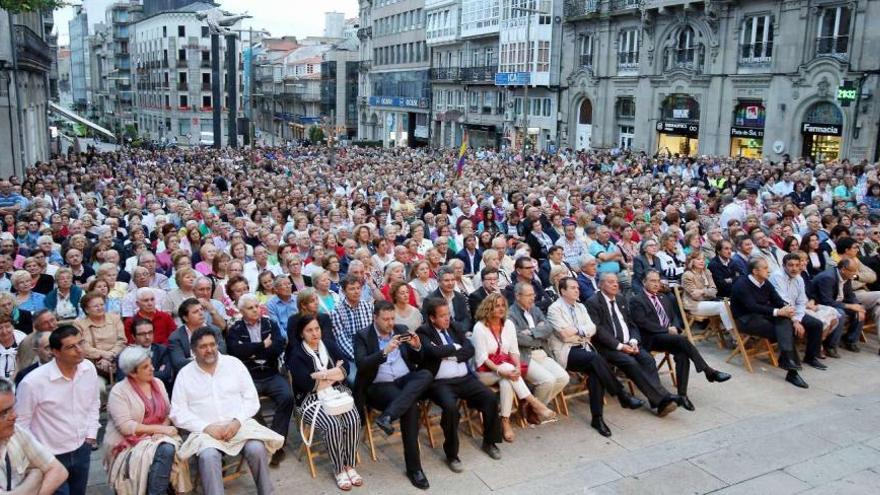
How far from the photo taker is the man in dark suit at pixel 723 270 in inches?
386

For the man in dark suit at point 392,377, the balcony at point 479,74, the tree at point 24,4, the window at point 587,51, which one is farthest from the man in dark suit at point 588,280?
the balcony at point 479,74

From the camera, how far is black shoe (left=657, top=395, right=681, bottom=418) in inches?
292

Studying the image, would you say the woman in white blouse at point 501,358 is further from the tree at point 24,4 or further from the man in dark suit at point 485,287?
the tree at point 24,4

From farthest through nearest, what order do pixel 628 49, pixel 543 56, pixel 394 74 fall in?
1. pixel 394 74
2. pixel 543 56
3. pixel 628 49

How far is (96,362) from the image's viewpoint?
695cm

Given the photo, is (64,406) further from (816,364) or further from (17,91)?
(17,91)

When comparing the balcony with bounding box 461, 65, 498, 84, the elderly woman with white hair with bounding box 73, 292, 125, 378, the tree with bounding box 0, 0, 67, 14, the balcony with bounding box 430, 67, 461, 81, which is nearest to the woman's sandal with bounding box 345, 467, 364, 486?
the elderly woman with white hair with bounding box 73, 292, 125, 378

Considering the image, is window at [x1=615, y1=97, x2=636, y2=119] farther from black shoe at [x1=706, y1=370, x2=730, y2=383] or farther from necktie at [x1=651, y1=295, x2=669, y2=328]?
black shoe at [x1=706, y1=370, x2=730, y2=383]

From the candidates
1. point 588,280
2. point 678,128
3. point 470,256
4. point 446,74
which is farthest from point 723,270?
point 446,74

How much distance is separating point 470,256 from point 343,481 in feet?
18.9

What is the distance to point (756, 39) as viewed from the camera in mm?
32188

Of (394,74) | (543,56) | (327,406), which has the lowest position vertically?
(327,406)

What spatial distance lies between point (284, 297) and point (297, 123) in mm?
92533

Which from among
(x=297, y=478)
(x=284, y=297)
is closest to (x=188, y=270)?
(x=284, y=297)
